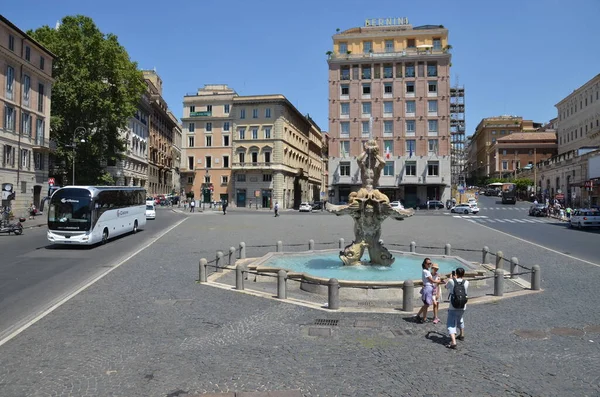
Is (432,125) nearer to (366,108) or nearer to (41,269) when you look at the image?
(366,108)

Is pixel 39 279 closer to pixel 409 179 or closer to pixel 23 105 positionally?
pixel 23 105

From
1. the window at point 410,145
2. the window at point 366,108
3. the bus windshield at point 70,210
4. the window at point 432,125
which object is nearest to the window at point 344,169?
the window at point 366,108

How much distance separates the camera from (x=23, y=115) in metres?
38.8

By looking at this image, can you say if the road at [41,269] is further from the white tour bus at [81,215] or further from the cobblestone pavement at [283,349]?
the cobblestone pavement at [283,349]

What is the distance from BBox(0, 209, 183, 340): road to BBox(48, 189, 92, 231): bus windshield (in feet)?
3.56

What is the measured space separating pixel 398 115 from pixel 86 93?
39.7 metres

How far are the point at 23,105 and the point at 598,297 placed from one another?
142 ft

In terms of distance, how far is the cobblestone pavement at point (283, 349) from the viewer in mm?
5855

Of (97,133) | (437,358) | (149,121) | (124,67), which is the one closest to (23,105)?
(97,133)

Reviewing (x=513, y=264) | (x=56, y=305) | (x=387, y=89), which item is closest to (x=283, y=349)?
(x=56, y=305)

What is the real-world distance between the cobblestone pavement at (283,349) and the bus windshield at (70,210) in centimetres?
1015

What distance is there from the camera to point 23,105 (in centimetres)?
3859

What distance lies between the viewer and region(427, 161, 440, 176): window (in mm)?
61656

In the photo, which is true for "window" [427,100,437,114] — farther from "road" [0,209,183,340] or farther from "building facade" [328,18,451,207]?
"road" [0,209,183,340]
